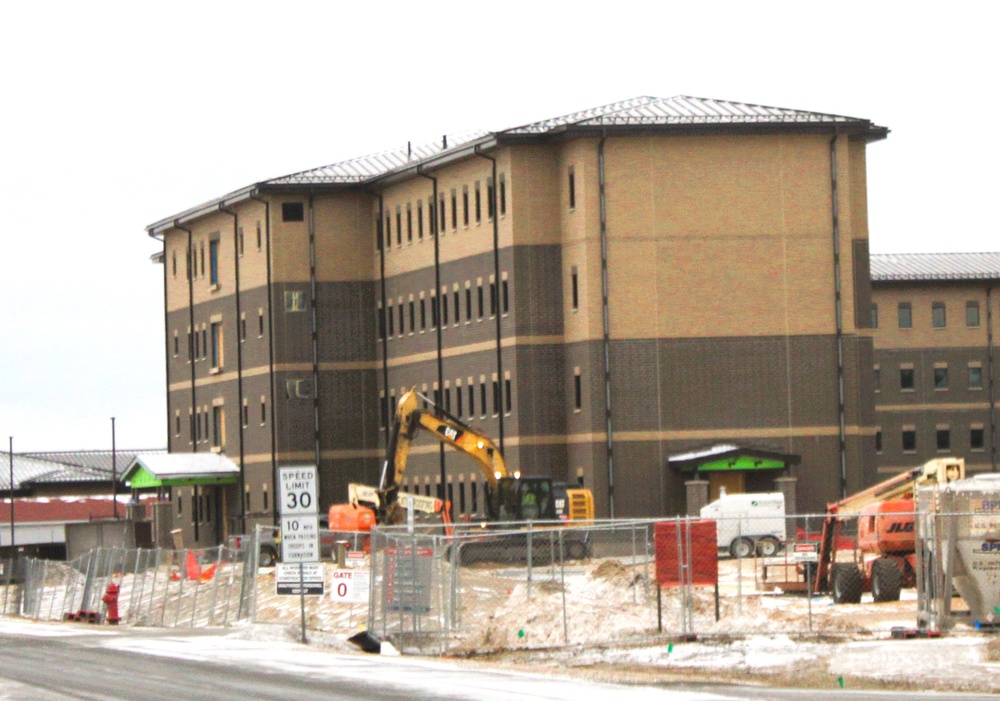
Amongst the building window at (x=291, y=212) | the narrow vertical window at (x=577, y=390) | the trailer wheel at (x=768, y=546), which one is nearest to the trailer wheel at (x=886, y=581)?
the trailer wheel at (x=768, y=546)

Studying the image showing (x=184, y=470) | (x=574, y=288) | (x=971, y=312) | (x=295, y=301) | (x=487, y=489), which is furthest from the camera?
(x=971, y=312)

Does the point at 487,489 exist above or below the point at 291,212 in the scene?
below

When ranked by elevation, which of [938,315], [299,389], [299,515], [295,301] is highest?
[938,315]

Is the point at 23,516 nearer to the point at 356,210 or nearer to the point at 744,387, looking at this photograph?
the point at 356,210

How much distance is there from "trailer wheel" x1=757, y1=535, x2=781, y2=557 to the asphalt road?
31477 millimetres

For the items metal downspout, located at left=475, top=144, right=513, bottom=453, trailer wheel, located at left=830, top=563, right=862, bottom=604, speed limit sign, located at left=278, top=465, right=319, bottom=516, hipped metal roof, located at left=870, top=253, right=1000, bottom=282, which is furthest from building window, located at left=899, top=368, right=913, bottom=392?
speed limit sign, located at left=278, top=465, right=319, bottom=516

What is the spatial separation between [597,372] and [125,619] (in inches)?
1013

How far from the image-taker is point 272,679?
25.5 meters

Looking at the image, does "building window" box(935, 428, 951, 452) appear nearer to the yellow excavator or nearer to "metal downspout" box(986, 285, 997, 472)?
"metal downspout" box(986, 285, 997, 472)

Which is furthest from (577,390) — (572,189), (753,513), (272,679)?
(272,679)

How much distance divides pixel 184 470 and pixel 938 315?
1729 inches

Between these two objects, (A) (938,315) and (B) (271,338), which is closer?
(B) (271,338)

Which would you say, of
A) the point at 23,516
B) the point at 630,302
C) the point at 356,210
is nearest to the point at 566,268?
the point at 630,302

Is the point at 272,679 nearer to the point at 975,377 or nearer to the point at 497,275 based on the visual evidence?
the point at 497,275
